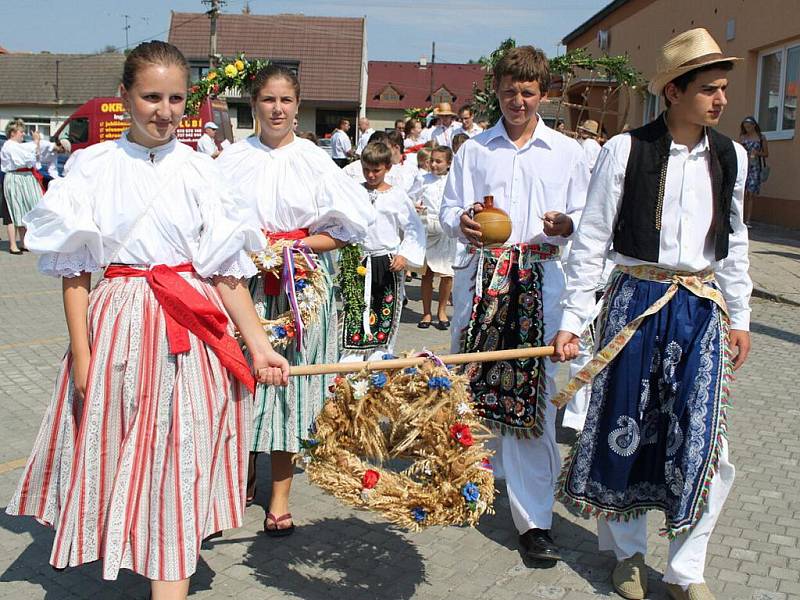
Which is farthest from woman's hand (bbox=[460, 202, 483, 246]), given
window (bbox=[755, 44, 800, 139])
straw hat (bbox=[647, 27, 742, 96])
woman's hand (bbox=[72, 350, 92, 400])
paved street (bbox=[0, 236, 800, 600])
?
window (bbox=[755, 44, 800, 139])

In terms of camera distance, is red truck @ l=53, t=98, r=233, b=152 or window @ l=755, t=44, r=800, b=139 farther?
red truck @ l=53, t=98, r=233, b=152

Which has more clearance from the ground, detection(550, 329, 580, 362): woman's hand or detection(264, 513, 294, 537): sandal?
detection(550, 329, 580, 362): woman's hand

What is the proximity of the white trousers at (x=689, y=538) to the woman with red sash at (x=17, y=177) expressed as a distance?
13658mm

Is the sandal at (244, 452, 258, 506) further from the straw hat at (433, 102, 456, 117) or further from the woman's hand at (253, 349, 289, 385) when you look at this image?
the straw hat at (433, 102, 456, 117)

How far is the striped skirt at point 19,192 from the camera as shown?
50.0 feet

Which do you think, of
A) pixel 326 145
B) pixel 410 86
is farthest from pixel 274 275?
pixel 410 86

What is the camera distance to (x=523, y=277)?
4215 mm

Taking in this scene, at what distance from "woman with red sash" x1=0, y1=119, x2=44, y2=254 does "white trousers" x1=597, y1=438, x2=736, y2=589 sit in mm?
13658

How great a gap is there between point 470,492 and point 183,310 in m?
1.20

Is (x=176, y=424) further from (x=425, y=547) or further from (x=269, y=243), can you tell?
(x=425, y=547)

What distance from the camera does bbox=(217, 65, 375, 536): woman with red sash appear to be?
4.32 meters

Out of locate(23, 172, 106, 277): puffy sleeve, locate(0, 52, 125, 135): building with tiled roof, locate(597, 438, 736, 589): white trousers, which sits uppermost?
locate(0, 52, 125, 135): building with tiled roof

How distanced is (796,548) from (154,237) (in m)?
3.31

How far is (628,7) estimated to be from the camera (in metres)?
25.6
